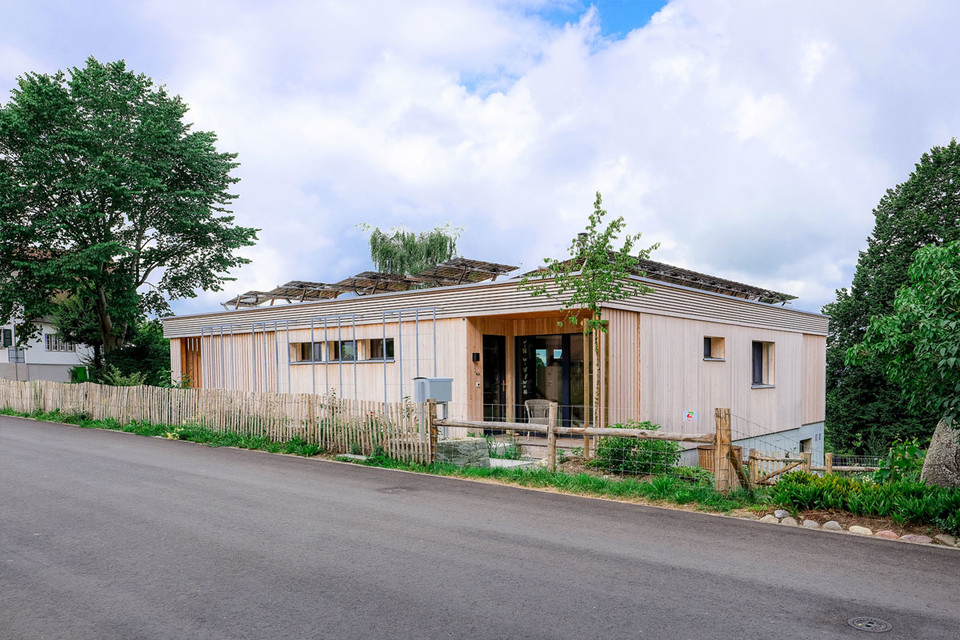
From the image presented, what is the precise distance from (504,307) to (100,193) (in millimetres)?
19385

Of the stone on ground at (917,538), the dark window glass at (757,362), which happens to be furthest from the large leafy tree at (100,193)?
the stone on ground at (917,538)

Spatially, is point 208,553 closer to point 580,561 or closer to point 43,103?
point 580,561

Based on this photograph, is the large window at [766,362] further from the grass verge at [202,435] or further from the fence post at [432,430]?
the grass verge at [202,435]

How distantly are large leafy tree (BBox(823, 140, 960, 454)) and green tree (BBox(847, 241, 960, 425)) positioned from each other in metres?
21.2

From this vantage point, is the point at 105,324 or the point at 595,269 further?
the point at 105,324

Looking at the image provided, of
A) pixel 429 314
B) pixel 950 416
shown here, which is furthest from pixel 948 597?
pixel 429 314

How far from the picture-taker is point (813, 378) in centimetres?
2058

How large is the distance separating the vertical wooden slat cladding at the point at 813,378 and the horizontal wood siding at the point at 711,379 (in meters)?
0.61

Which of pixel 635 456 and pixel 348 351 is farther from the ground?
pixel 348 351

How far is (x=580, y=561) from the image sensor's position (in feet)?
19.7

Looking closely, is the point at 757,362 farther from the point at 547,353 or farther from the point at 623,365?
the point at 623,365

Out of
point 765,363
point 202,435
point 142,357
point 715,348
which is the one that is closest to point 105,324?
point 142,357

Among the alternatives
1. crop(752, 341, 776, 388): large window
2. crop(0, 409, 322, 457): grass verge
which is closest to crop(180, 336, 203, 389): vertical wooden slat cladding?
crop(0, 409, 322, 457): grass verge

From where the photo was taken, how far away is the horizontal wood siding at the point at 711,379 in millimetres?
14469
